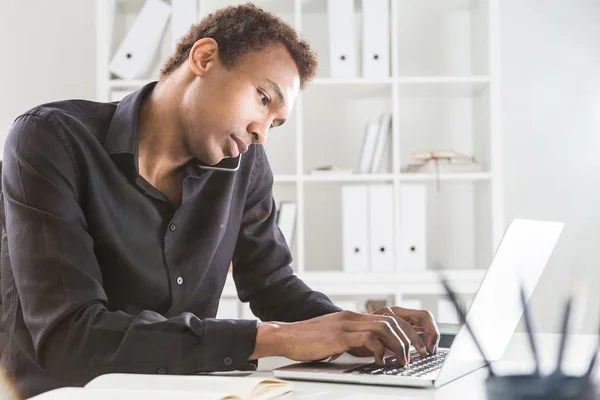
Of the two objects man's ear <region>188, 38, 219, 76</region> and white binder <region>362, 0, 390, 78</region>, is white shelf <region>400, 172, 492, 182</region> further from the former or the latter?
man's ear <region>188, 38, 219, 76</region>

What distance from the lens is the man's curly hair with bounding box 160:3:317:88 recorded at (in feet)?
4.76

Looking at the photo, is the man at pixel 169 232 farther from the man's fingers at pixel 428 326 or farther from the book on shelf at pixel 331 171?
the book on shelf at pixel 331 171

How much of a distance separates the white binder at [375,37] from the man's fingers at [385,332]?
2.12 meters

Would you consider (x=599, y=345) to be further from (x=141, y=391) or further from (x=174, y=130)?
(x=174, y=130)

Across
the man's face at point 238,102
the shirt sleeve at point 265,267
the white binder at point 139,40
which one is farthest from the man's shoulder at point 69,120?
the white binder at point 139,40

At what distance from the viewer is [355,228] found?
2.98 m

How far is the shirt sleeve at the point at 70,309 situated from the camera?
105 centimetres

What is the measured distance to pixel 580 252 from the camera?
3.19 m

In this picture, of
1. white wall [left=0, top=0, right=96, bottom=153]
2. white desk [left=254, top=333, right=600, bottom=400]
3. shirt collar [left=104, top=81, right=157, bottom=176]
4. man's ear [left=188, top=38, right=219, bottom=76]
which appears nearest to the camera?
white desk [left=254, top=333, right=600, bottom=400]

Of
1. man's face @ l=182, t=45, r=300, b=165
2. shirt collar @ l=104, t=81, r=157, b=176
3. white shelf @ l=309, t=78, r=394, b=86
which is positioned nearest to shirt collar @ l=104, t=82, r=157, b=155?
shirt collar @ l=104, t=81, r=157, b=176

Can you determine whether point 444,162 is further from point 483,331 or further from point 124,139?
point 483,331

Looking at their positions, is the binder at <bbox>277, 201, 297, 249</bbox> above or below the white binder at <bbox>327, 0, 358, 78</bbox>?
below

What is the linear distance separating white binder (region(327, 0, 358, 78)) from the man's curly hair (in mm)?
1498

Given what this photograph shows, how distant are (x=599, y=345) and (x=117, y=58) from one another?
112 inches
